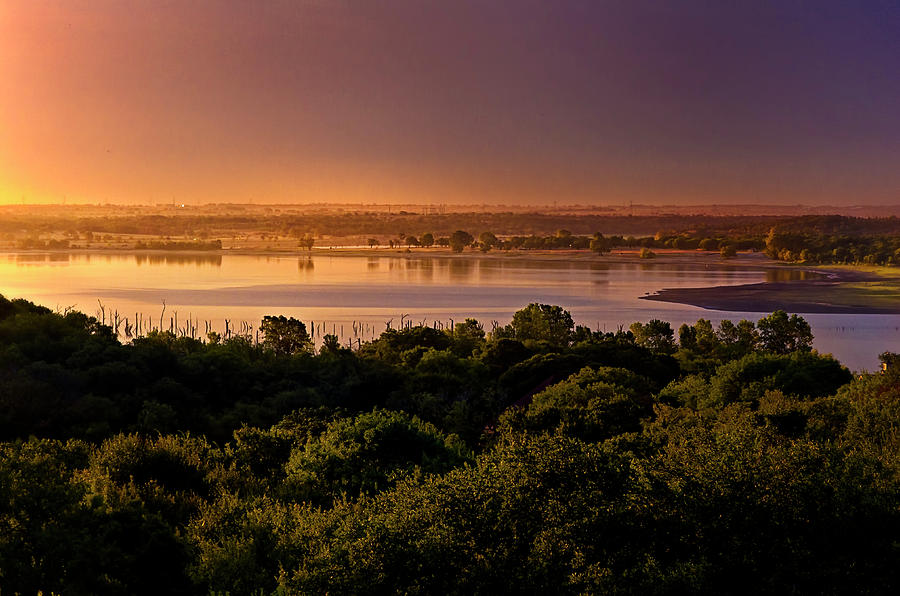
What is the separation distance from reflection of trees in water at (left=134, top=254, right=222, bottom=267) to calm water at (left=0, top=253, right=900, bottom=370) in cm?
46

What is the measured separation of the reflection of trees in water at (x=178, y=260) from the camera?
172m

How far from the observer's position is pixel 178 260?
7229 inches

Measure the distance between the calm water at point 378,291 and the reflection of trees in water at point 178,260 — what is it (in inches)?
18.0

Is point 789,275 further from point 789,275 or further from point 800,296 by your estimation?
point 800,296

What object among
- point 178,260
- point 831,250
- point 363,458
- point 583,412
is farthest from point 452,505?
point 178,260

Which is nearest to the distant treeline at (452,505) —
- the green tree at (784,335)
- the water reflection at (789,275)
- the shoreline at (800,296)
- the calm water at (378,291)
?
the green tree at (784,335)

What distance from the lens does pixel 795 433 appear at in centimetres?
2139

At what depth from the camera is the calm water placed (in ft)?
258

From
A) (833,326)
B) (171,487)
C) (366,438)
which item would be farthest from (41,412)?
(833,326)

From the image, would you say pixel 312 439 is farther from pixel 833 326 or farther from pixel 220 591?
pixel 833 326

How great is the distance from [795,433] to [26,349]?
2915cm

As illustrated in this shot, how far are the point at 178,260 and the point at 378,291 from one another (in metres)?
90.3

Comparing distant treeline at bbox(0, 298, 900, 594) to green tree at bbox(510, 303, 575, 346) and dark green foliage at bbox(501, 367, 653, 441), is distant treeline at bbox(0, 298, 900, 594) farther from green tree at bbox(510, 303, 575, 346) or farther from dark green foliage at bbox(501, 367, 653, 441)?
green tree at bbox(510, 303, 575, 346)

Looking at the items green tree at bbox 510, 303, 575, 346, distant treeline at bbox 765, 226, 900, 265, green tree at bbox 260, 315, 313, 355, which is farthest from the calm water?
distant treeline at bbox 765, 226, 900, 265
